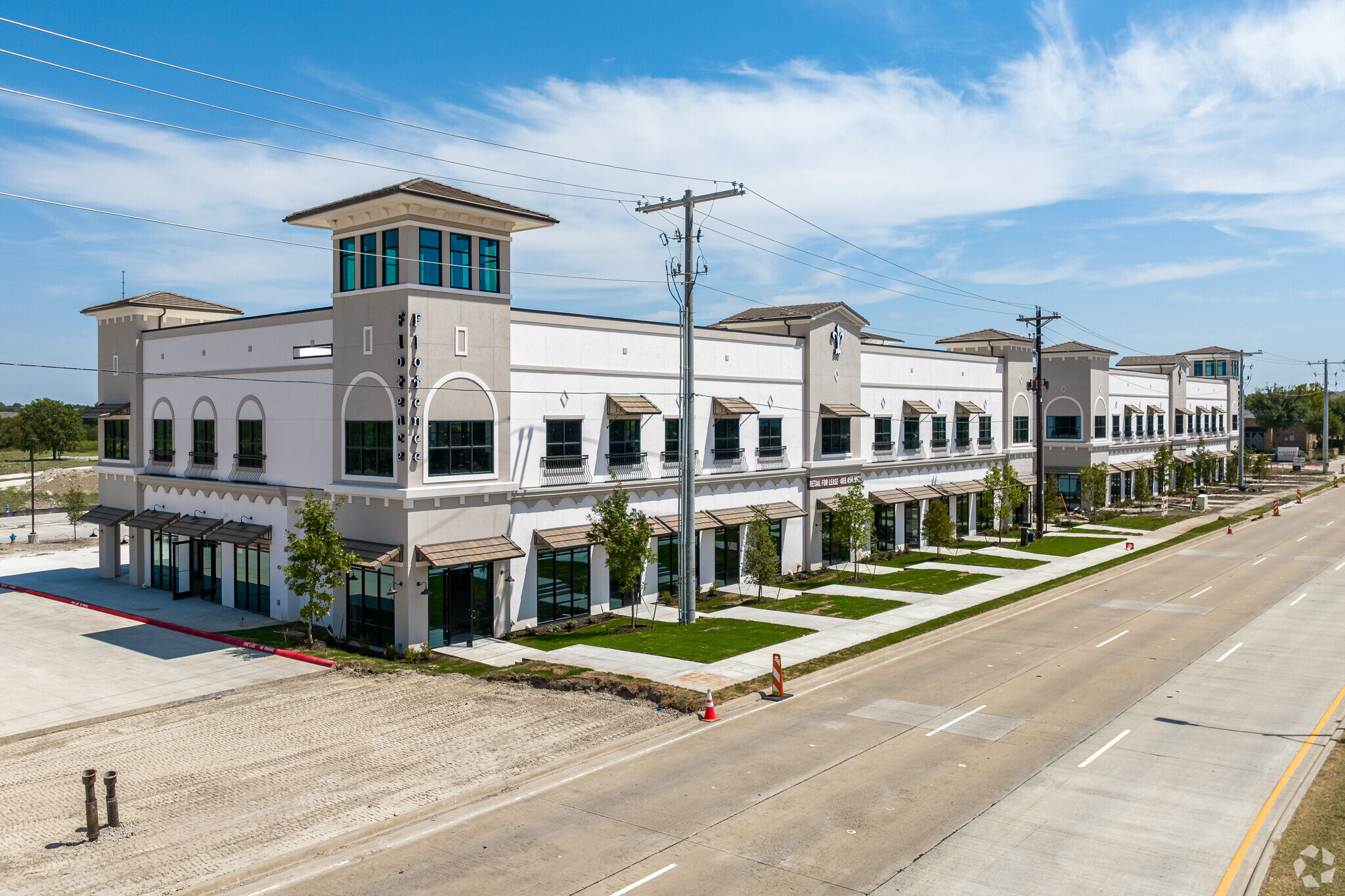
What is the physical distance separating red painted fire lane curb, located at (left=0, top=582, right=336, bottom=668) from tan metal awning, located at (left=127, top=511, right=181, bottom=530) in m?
3.56

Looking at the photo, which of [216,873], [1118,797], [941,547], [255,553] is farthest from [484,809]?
[941,547]

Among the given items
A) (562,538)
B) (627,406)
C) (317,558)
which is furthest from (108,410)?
(627,406)

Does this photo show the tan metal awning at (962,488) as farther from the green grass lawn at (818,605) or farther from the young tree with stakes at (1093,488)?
the green grass lawn at (818,605)

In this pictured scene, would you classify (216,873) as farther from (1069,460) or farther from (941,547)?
(1069,460)

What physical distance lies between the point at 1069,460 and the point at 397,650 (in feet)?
193

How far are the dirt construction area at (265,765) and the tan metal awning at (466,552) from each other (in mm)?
3522

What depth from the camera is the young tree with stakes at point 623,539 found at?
Answer: 32.3 metres

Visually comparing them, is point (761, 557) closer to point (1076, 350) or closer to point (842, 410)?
point (842, 410)

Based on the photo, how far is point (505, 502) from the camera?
103 feet

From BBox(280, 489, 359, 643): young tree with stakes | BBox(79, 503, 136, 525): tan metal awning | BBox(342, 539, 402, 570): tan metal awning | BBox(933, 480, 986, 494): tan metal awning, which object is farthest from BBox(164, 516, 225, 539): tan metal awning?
BBox(933, 480, 986, 494): tan metal awning

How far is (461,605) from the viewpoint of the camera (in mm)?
30297

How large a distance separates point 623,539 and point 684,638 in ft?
12.7

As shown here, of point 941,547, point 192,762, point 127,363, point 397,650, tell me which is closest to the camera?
point 192,762

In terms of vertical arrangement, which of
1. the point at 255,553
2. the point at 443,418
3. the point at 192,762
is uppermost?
the point at 443,418
